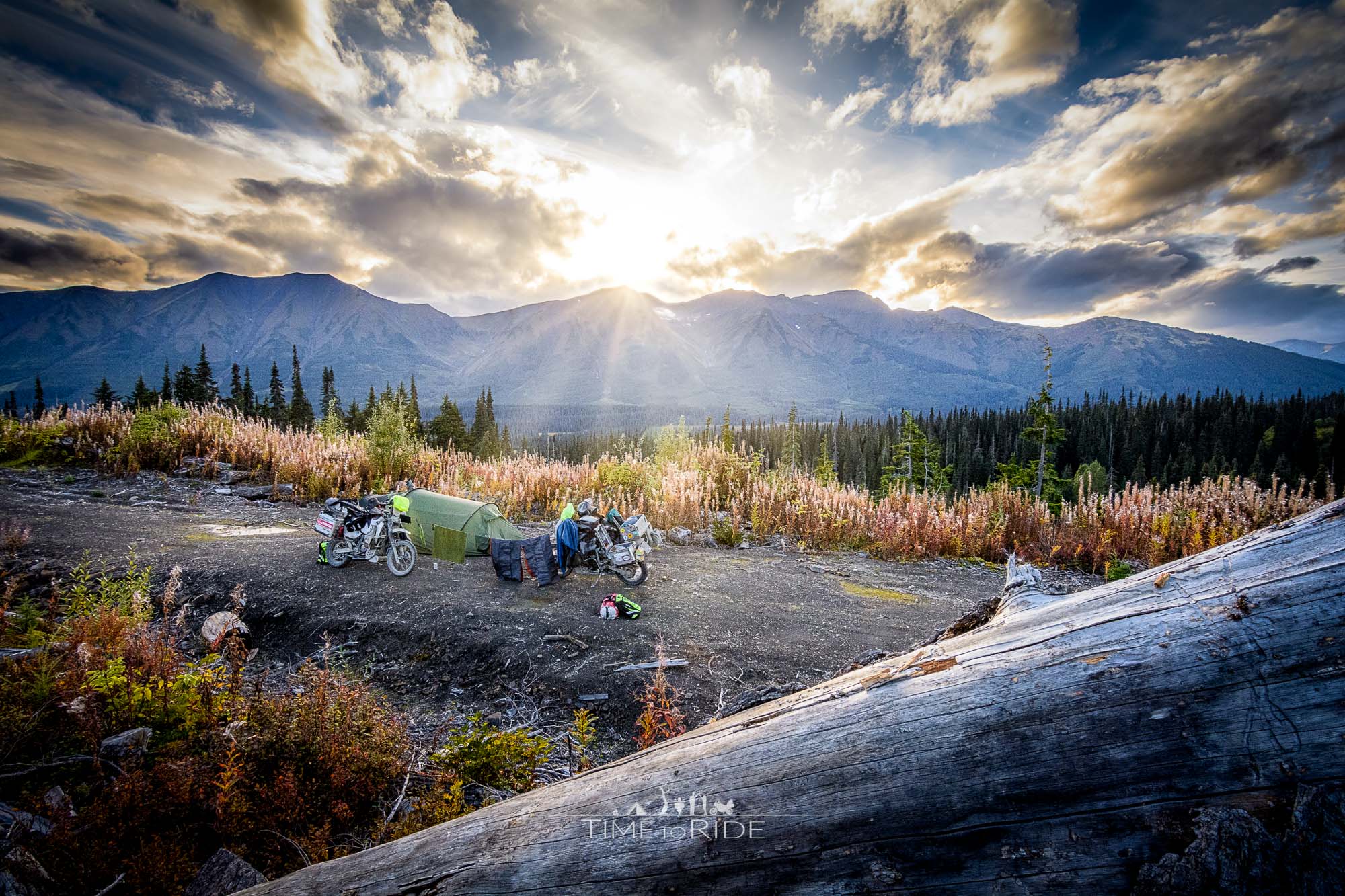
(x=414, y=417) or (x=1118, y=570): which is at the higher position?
(x=414, y=417)

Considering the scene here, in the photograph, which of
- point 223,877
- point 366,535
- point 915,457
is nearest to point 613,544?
point 366,535

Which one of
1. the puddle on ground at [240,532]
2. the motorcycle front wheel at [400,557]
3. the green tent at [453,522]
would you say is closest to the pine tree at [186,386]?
the puddle on ground at [240,532]

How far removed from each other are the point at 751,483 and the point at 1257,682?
41.8 feet

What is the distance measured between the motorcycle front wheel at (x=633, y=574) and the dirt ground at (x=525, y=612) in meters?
0.13

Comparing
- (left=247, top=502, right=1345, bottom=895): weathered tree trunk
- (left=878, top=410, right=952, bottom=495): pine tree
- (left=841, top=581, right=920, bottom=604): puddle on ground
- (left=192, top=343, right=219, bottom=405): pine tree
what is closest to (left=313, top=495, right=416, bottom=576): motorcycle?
(left=247, top=502, right=1345, bottom=895): weathered tree trunk

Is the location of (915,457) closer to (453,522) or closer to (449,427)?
(453,522)

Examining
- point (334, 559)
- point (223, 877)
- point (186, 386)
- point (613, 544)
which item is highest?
point (186, 386)

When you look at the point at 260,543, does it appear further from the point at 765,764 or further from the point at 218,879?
Answer: the point at 765,764

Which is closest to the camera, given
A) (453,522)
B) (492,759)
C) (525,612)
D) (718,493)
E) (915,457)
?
(492,759)

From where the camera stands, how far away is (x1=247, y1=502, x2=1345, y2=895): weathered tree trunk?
1.29 meters

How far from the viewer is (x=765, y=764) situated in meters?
1.64

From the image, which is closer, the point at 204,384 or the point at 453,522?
the point at 453,522

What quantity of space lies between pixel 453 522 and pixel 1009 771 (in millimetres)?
8710

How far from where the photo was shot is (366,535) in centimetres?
780
